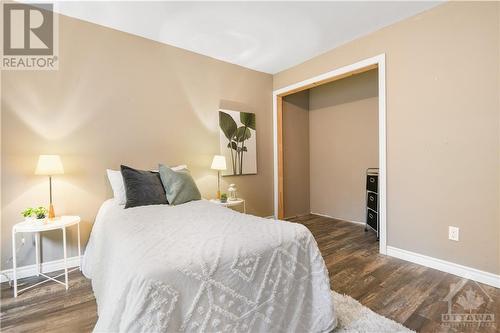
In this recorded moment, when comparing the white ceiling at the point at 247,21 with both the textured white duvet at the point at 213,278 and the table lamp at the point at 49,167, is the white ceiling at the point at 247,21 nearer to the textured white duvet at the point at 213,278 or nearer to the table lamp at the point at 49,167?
the table lamp at the point at 49,167

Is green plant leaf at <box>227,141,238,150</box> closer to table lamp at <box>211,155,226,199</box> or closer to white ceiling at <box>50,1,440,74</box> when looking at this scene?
table lamp at <box>211,155,226,199</box>

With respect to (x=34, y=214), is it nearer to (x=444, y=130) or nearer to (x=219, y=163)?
(x=219, y=163)

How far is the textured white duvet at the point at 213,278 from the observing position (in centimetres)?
101

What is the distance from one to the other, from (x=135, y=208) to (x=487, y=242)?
315 centimetres

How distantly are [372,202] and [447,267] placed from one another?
4.05ft

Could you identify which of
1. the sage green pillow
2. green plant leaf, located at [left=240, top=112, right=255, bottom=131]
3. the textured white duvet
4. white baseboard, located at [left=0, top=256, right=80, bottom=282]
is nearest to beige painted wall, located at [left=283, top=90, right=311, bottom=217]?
green plant leaf, located at [left=240, top=112, right=255, bottom=131]

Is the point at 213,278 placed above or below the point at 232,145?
below

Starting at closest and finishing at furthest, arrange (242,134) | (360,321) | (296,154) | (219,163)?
(360,321) < (219,163) < (242,134) < (296,154)

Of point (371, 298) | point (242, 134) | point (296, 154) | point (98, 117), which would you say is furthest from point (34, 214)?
point (296, 154)

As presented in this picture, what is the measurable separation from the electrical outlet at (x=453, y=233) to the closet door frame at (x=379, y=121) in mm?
Result: 575

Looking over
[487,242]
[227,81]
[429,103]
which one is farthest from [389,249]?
[227,81]

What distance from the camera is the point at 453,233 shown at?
2.30 metres

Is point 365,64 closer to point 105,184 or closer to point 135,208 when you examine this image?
point 135,208

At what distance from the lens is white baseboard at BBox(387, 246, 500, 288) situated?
2078 mm
